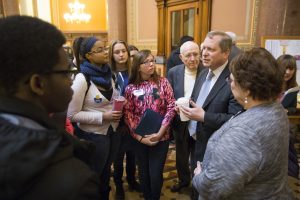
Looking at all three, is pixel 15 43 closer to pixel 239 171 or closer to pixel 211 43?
pixel 239 171

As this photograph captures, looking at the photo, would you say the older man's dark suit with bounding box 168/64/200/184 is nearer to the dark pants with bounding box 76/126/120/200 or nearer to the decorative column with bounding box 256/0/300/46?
the dark pants with bounding box 76/126/120/200

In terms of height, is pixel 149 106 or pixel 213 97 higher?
pixel 213 97

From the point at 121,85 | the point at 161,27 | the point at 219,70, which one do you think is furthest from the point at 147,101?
the point at 161,27

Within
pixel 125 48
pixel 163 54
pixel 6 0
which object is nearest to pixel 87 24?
pixel 6 0

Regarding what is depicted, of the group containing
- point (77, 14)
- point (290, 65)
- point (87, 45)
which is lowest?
point (290, 65)

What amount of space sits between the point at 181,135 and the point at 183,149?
0.16 meters

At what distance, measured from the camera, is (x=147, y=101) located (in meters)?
2.10

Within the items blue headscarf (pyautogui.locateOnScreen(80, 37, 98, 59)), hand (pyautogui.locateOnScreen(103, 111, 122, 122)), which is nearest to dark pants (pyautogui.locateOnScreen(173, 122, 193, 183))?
hand (pyautogui.locateOnScreen(103, 111, 122, 122))

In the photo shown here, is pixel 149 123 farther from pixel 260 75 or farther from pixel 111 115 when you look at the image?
pixel 260 75

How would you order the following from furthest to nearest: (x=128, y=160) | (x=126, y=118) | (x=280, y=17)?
(x=280, y=17) → (x=128, y=160) → (x=126, y=118)

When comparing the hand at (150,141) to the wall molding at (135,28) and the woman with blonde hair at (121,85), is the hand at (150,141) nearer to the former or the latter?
the woman with blonde hair at (121,85)

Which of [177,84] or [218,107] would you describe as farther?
[177,84]

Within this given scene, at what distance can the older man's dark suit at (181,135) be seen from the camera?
2.52 m

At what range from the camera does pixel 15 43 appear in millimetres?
626
